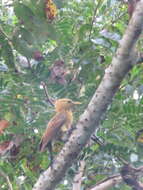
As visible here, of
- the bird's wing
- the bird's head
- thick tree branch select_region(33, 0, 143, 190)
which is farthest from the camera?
the bird's head

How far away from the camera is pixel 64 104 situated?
139 inches

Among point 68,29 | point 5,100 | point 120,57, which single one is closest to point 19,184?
point 5,100

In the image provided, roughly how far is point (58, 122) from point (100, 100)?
92 centimetres

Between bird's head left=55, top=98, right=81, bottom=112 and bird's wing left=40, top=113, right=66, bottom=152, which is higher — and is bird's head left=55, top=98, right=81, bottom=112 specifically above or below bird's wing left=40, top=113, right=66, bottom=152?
above

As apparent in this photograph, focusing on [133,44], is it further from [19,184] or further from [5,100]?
[19,184]

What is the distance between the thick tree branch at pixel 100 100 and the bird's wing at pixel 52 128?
339mm

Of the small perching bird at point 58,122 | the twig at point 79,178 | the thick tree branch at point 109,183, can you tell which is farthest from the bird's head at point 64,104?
the thick tree branch at point 109,183

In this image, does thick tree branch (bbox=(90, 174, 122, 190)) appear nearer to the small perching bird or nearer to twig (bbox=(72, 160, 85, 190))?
twig (bbox=(72, 160, 85, 190))

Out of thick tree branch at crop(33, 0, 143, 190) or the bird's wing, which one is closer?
thick tree branch at crop(33, 0, 143, 190)

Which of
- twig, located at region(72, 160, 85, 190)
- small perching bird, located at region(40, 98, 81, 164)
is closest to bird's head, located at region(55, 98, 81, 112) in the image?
small perching bird, located at region(40, 98, 81, 164)

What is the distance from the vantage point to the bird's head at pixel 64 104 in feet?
11.4

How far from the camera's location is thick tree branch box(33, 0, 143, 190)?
2.40 m

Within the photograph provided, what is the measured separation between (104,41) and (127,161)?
936mm

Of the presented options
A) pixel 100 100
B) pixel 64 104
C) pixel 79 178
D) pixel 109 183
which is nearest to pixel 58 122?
pixel 64 104
